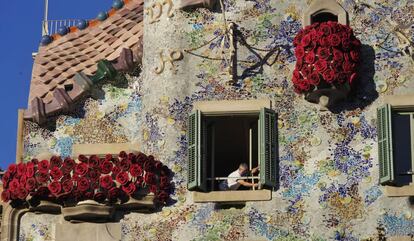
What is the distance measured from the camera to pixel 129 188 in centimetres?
3322

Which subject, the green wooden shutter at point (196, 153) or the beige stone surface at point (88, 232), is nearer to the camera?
the green wooden shutter at point (196, 153)

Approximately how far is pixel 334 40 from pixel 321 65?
0.54m

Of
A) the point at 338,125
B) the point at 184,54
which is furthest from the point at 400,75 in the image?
the point at 184,54

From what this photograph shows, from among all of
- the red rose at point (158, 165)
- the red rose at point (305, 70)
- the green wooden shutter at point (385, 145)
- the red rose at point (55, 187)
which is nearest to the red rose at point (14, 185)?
the red rose at point (55, 187)

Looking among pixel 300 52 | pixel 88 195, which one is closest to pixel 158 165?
pixel 88 195

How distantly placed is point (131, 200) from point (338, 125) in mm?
3940

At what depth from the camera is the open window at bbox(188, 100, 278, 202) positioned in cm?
3303

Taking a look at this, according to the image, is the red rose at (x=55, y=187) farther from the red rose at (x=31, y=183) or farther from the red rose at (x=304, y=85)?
the red rose at (x=304, y=85)

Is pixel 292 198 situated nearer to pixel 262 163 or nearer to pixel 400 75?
pixel 262 163

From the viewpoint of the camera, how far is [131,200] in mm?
33281

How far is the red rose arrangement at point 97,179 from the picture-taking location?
1309 inches

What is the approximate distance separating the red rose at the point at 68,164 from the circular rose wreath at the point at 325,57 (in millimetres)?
4242

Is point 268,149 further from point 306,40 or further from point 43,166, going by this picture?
point 43,166

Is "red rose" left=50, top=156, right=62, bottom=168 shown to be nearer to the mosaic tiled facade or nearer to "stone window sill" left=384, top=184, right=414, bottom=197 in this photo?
the mosaic tiled facade
